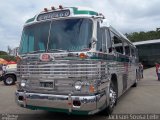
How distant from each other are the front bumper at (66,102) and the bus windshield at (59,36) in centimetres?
129

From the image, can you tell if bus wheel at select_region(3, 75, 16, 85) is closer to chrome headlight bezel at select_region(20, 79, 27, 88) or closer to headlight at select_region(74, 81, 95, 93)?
chrome headlight bezel at select_region(20, 79, 27, 88)

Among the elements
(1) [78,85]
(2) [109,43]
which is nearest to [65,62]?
(1) [78,85]

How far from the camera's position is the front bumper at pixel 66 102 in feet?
23.4

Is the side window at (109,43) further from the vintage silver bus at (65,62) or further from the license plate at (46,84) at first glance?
the license plate at (46,84)

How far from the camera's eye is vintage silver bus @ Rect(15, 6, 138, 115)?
7309mm

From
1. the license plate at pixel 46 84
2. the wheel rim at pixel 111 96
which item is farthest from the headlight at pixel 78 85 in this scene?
the wheel rim at pixel 111 96

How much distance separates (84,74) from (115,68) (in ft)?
8.98

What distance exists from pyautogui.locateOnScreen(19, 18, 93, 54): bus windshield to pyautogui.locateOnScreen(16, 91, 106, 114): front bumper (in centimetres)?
129

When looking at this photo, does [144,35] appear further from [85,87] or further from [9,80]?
[85,87]

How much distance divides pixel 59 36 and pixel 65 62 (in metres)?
0.87

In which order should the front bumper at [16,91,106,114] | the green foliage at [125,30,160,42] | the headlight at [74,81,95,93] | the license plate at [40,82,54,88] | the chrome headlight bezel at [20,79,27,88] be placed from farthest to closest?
the green foliage at [125,30,160,42]
the chrome headlight bezel at [20,79,27,88]
the license plate at [40,82,54,88]
the headlight at [74,81,95,93]
the front bumper at [16,91,106,114]

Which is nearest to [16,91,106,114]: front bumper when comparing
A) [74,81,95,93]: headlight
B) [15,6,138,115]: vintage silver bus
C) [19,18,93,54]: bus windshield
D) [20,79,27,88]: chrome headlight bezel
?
[15,6,138,115]: vintage silver bus

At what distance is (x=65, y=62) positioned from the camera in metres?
7.47

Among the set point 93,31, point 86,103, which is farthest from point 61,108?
point 93,31
